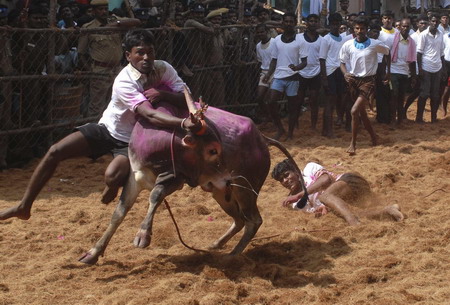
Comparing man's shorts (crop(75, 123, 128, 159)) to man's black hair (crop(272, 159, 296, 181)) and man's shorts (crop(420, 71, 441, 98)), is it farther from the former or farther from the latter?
man's shorts (crop(420, 71, 441, 98))

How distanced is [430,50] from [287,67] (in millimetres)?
3440

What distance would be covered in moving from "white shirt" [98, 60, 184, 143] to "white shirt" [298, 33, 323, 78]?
6777 millimetres

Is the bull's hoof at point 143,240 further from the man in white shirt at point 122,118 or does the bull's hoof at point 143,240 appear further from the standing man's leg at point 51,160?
the standing man's leg at point 51,160

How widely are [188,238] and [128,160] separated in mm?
1215

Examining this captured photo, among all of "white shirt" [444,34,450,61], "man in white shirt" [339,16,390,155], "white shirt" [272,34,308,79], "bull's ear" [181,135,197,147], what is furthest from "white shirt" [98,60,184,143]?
"white shirt" [444,34,450,61]

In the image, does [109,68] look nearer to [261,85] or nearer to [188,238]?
[261,85]

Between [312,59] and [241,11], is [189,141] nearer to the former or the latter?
[312,59]

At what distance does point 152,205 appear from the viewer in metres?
5.85

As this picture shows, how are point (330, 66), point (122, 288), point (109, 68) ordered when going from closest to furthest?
1. point (122, 288)
2. point (109, 68)
3. point (330, 66)

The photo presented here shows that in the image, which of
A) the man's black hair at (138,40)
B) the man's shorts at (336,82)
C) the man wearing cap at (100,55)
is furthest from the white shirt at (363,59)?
the man's black hair at (138,40)

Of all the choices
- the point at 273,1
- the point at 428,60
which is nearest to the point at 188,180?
the point at 428,60

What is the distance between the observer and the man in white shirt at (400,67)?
1456 centimetres

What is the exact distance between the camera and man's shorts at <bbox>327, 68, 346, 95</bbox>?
1359cm

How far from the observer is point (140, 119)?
6.28 m
